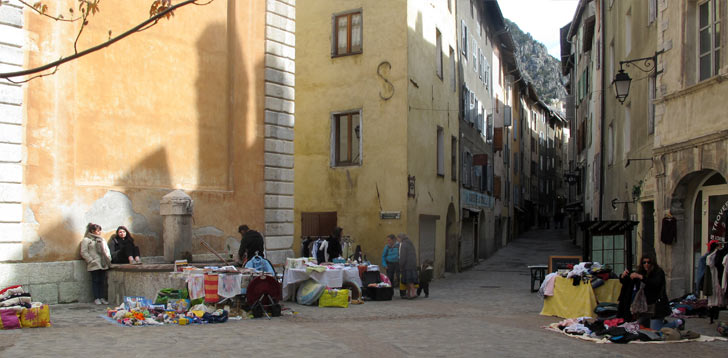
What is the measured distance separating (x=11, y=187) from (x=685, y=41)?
1278cm

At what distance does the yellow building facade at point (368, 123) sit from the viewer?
834 inches

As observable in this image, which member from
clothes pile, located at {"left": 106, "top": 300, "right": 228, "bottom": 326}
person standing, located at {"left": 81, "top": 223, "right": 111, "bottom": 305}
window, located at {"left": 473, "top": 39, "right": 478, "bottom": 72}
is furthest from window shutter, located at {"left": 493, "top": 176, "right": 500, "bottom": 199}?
clothes pile, located at {"left": 106, "top": 300, "right": 228, "bottom": 326}

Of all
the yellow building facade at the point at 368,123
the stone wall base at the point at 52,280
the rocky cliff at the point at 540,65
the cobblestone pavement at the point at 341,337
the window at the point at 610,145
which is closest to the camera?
the cobblestone pavement at the point at 341,337

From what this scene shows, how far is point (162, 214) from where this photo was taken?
553 inches

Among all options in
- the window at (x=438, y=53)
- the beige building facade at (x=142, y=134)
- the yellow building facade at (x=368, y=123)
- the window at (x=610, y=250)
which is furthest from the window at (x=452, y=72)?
the window at (x=610, y=250)

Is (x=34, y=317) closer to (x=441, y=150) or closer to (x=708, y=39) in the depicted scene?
(x=708, y=39)

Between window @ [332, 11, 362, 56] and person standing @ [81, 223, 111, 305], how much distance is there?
1163cm

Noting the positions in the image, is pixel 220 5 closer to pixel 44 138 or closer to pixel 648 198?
pixel 44 138

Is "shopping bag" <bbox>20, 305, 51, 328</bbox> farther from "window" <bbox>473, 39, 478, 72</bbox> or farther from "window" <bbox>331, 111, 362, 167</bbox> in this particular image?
"window" <bbox>473, 39, 478, 72</bbox>

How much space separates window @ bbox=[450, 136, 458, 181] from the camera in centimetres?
2642

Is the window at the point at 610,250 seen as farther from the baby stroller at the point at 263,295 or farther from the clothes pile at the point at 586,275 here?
the baby stroller at the point at 263,295

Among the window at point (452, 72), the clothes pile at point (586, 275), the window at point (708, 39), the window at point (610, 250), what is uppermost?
the window at point (452, 72)

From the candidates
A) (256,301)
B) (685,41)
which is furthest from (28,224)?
(685,41)

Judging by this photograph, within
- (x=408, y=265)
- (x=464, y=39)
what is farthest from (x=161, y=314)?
(x=464, y=39)
